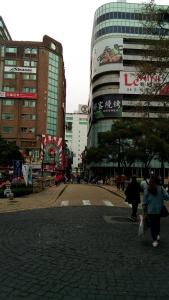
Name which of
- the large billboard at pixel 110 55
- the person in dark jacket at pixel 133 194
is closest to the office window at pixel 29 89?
the large billboard at pixel 110 55

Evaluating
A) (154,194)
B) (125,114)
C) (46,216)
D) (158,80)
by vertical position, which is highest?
(125,114)

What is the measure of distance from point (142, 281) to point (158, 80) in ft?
49.9

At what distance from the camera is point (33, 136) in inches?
3969

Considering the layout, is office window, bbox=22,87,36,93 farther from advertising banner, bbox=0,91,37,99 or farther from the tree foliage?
the tree foliage

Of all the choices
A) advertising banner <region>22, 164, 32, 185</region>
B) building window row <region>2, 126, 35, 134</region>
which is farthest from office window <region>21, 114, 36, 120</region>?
advertising banner <region>22, 164, 32, 185</region>

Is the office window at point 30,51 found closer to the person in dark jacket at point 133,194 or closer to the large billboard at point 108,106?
the large billboard at point 108,106

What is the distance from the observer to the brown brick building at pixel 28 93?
10088cm

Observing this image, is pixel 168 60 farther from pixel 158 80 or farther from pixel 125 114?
pixel 125 114

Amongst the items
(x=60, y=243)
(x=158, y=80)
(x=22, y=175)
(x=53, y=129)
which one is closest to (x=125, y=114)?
(x=53, y=129)

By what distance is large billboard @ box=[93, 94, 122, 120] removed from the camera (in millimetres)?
93125

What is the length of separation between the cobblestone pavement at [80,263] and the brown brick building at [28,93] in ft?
288

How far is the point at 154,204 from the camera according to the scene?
9.75 m

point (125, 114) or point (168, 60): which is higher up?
point (125, 114)

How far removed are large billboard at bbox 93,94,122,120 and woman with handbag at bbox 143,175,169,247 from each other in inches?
3270
